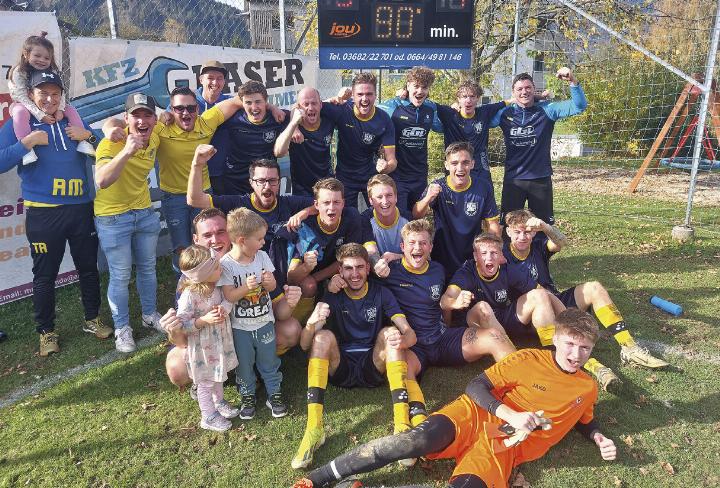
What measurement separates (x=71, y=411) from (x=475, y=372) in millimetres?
3063

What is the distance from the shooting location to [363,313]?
12.4ft

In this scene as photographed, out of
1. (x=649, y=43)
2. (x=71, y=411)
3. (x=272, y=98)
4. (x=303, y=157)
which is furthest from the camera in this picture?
(x=649, y=43)

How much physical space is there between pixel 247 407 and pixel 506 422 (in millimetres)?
1766

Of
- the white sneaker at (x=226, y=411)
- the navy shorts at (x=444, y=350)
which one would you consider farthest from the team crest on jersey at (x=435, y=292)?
the white sneaker at (x=226, y=411)

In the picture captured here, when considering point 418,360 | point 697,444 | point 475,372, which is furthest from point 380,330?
point 697,444

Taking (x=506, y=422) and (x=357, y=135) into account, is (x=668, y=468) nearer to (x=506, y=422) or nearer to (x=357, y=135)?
(x=506, y=422)

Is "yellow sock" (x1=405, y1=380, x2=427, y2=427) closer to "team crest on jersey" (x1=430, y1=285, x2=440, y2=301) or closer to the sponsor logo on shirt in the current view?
"team crest on jersey" (x1=430, y1=285, x2=440, y2=301)

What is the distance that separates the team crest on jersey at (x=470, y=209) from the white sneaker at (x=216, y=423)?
9.16 ft

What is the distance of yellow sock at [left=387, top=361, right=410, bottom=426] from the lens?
339cm

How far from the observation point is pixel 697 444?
329 cm

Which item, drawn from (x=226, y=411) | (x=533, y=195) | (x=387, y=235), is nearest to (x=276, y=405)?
(x=226, y=411)

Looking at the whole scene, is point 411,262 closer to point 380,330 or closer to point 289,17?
point 380,330

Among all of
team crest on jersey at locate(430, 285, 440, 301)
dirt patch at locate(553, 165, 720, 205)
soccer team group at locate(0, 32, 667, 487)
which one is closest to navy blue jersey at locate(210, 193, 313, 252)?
soccer team group at locate(0, 32, 667, 487)

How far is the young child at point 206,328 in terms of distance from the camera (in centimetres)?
316
